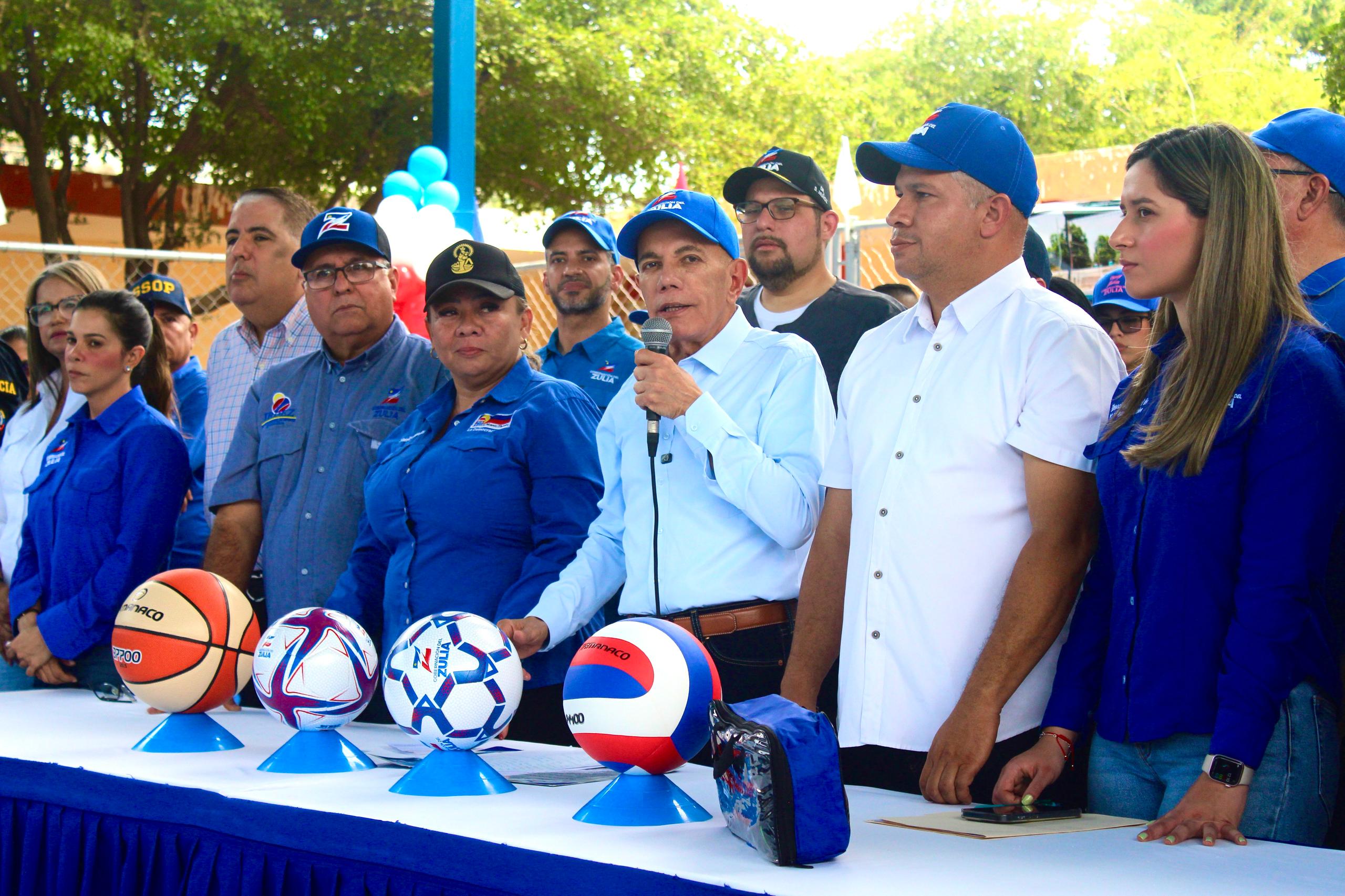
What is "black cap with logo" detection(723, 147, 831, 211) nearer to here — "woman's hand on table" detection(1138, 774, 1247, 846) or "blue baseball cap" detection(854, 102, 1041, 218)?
"blue baseball cap" detection(854, 102, 1041, 218)

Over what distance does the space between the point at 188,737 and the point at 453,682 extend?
83 centimetres

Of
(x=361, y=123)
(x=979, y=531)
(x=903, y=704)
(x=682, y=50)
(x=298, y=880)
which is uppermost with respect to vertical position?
(x=682, y=50)

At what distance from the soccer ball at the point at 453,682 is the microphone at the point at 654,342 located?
56cm

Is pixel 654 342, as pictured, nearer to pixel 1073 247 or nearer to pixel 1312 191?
pixel 1312 191

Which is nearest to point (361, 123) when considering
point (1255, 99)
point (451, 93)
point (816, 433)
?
point (451, 93)

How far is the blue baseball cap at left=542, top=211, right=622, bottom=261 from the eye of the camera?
429 centimetres

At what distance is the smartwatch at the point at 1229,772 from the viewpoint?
181 centimetres

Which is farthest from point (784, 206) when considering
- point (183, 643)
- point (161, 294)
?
point (161, 294)

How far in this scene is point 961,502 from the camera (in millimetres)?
2234

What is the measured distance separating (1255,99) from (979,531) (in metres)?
33.4

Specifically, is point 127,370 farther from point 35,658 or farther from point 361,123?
point 361,123

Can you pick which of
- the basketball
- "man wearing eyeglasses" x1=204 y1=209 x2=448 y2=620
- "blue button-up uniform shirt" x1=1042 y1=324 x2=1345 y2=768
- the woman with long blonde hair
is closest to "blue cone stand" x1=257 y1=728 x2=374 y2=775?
the basketball

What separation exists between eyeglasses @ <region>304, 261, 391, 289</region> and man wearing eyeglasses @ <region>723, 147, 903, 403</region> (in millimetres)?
1153

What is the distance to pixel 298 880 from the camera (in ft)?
6.72
